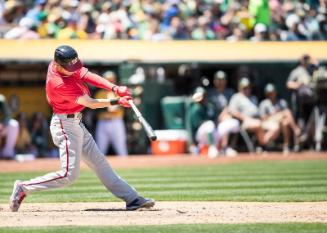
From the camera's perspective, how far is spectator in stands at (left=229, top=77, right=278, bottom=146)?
16.9 m

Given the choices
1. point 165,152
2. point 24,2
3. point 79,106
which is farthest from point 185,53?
point 79,106

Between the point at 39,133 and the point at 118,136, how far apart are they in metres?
1.76

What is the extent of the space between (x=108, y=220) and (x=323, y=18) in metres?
13.7

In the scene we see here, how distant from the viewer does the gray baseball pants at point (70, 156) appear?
7914 millimetres

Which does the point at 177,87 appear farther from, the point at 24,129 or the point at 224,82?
the point at 24,129

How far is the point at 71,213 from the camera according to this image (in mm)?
7879

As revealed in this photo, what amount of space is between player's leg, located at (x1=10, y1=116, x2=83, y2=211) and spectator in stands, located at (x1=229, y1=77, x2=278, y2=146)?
9222 mm

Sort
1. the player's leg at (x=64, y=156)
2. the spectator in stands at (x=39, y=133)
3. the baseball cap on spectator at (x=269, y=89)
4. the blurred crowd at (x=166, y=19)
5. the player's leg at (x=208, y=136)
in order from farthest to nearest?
the blurred crowd at (x=166, y=19)
the baseball cap on spectator at (x=269, y=89)
the spectator in stands at (x=39, y=133)
the player's leg at (x=208, y=136)
the player's leg at (x=64, y=156)

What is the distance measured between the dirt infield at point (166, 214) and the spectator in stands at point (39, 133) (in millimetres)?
8262

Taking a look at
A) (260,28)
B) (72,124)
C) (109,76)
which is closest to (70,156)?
(72,124)

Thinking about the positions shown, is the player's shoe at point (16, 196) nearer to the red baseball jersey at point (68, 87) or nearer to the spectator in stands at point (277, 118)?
the red baseball jersey at point (68, 87)

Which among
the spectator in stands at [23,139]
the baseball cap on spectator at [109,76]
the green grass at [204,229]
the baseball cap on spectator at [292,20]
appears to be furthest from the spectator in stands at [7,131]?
the green grass at [204,229]

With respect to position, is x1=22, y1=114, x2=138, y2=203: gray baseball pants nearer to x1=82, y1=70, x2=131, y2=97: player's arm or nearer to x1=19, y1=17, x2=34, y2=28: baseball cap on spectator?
x1=82, y1=70, x2=131, y2=97: player's arm

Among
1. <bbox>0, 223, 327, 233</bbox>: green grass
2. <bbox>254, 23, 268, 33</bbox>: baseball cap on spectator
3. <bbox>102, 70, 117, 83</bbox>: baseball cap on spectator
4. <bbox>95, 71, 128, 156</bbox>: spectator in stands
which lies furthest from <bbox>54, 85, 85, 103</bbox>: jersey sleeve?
<bbox>254, 23, 268, 33</bbox>: baseball cap on spectator
